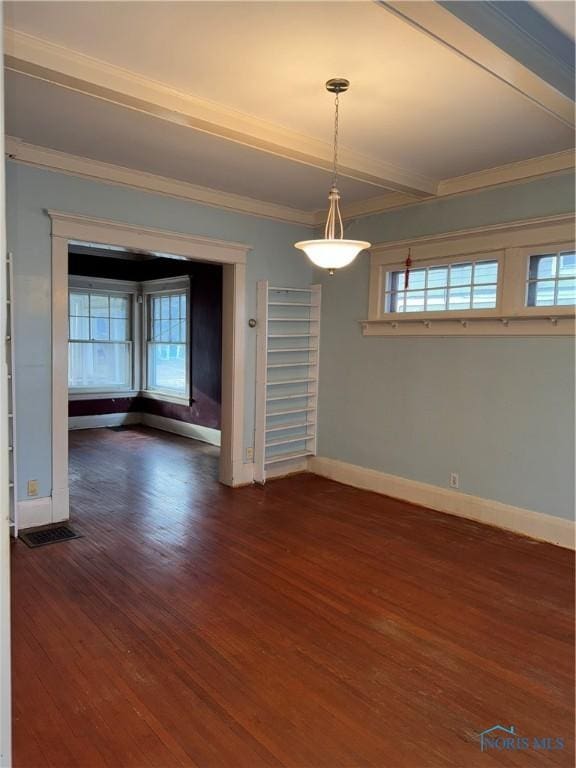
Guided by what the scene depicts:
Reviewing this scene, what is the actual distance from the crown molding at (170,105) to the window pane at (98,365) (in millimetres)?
5775

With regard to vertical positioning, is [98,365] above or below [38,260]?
below

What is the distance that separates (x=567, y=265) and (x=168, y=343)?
5947 mm

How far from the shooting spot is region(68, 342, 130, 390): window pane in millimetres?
8219

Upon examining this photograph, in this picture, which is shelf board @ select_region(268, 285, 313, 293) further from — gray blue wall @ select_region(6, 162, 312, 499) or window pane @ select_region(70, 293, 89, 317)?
window pane @ select_region(70, 293, 89, 317)

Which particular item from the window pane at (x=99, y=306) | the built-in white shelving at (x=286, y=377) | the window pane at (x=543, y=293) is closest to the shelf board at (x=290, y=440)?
the built-in white shelving at (x=286, y=377)

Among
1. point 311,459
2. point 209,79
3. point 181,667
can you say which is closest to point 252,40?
point 209,79

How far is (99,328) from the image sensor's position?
8469mm

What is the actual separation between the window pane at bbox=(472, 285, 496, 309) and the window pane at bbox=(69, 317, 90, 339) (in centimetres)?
619

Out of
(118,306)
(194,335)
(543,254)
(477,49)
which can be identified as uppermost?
(477,49)

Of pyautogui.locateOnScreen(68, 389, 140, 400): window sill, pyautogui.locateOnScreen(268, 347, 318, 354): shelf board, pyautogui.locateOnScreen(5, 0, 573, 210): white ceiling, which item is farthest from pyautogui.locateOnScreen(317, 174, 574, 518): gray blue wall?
pyautogui.locateOnScreen(68, 389, 140, 400): window sill

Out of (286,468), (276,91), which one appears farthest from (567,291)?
(286,468)

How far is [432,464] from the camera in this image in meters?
4.61

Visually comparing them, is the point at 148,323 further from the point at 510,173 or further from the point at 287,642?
the point at 287,642

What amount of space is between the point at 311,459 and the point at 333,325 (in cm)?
147
